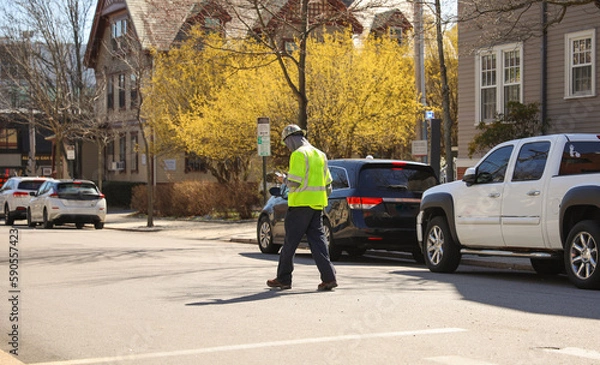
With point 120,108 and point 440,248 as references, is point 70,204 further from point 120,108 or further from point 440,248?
point 120,108

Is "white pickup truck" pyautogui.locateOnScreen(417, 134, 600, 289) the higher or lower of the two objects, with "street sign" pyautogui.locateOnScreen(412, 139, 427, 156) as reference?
lower

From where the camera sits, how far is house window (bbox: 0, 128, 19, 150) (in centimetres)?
8706

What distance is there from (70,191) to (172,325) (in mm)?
20903

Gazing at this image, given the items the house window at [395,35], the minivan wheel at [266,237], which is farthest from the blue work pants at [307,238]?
the house window at [395,35]

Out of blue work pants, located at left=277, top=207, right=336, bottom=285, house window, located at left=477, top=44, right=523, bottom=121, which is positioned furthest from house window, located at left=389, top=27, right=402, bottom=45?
blue work pants, located at left=277, top=207, right=336, bottom=285

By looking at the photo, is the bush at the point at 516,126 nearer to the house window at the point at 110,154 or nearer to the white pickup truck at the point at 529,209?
the white pickup truck at the point at 529,209

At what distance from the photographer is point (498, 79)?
86.1 ft

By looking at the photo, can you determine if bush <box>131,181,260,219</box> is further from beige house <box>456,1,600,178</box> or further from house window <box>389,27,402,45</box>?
beige house <box>456,1,600,178</box>

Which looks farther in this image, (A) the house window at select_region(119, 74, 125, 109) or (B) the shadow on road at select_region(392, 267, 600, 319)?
(A) the house window at select_region(119, 74, 125, 109)

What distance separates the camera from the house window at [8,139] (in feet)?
286

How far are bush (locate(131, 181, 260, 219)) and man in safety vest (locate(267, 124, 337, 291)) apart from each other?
18.7m

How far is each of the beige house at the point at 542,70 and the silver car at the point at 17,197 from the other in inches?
586

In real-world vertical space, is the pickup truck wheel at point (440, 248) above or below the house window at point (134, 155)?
below

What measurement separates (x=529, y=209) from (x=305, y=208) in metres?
2.98
